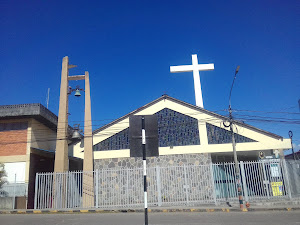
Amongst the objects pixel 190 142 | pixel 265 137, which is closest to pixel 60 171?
pixel 190 142

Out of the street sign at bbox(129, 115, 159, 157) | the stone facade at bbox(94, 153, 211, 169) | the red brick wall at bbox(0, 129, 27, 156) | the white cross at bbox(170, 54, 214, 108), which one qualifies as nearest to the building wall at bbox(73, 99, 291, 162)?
the stone facade at bbox(94, 153, 211, 169)

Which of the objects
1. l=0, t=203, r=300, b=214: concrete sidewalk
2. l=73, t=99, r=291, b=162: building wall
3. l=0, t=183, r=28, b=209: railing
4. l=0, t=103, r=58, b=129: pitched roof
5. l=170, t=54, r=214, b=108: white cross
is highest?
l=170, t=54, r=214, b=108: white cross

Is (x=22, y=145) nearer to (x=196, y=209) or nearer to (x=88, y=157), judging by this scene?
(x=88, y=157)

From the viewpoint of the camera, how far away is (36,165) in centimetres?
1625

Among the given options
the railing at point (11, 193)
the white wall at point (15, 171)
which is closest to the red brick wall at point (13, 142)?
the white wall at point (15, 171)

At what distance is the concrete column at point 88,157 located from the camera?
1502 centimetres

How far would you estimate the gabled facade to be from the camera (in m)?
17.9

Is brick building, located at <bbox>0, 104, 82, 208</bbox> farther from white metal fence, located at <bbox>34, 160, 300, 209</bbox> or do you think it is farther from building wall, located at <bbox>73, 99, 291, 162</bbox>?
building wall, located at <bbox>73, 99, 291, 162</bbox>

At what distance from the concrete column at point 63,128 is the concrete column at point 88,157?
1322 mm

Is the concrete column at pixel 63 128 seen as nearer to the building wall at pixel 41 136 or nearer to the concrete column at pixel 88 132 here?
the concrete column at pixel 88 132

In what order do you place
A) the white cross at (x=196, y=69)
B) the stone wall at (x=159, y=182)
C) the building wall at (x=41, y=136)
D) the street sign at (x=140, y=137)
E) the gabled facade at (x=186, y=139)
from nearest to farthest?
the street sign at (x=140, y=137) < the stone wall at (x=159, y=182) < the building wall at (x=41, y=136) < the gabled facade at (x=186, y=139) < the white cross at (x=196, y=69)

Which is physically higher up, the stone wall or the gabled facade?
the gabled facade

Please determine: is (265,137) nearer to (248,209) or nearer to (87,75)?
(248,209)

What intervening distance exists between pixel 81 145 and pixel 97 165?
190cm
